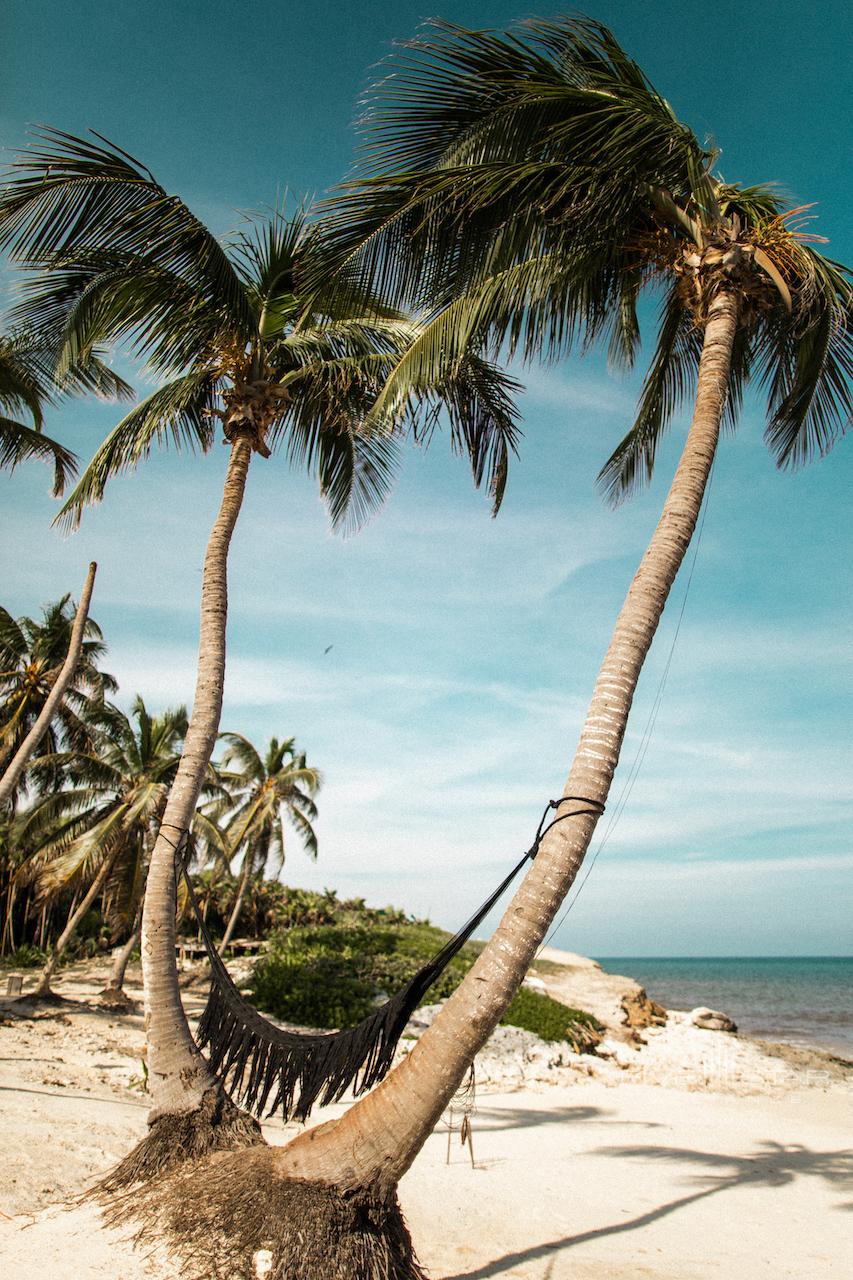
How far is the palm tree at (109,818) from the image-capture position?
1388cm

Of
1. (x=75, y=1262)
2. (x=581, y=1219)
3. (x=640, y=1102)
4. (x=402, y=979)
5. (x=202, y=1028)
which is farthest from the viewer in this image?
(x=402, y=979)

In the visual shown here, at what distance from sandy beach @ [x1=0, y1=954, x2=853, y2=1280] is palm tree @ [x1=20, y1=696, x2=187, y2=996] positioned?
96.7 inches

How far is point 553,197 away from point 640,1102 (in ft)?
36.1

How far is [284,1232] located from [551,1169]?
3950 millimetres

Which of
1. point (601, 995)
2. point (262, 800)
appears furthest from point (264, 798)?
point (601, 995)

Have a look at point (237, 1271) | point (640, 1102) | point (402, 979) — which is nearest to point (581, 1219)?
point (237, 1271)

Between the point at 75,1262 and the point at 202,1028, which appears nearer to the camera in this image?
the point at 75,1262

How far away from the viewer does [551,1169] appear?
646 centimetres

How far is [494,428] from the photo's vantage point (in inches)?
306

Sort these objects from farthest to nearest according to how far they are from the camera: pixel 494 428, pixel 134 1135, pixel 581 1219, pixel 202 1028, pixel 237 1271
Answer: pixel 494 428 < pixel 134 1135 < pixel 581 1219 < pixel 202 1028 < pixel 237 1271

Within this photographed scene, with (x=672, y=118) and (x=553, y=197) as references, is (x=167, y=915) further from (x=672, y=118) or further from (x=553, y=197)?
(x=672, y=118)

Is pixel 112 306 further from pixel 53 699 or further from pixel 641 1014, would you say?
pixel 641 1014

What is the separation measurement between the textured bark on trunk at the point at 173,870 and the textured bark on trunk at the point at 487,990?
4.15ft

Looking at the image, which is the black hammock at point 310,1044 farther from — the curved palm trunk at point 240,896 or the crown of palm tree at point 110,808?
the curved palm trunk at point 240,896
